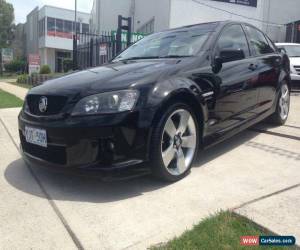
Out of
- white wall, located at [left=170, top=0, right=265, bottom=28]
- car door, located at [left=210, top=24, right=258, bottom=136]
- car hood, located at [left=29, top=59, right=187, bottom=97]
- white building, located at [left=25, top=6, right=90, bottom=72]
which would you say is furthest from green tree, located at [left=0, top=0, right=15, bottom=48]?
car hood, located at [left=29, top=59, right=187, bottom=97]

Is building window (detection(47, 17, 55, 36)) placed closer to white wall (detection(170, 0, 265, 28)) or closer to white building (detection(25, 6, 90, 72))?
white building (detection(25, 6, 90, 72))

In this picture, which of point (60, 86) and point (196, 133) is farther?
point (196, 133)

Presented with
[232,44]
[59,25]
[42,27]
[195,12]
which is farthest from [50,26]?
[232,44]

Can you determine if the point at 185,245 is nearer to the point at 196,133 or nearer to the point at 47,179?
the point at 196,133

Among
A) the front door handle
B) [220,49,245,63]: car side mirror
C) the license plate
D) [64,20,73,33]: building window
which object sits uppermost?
[64,20,73,33]: building window

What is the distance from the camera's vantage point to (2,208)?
288 centimetres

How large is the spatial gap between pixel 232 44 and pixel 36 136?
2.46 meters

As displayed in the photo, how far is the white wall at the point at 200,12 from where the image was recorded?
66.5 ft

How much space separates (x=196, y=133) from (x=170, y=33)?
5.06 feet

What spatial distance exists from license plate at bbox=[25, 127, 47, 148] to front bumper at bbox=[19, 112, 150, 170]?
0.07 metres

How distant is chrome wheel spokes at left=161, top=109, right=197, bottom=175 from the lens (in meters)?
3.25

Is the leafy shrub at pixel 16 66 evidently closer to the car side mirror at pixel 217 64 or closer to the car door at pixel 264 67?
the car door at pixel 264 67

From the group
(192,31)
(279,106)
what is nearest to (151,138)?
(192,31)

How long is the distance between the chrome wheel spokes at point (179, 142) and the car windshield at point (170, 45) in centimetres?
79
